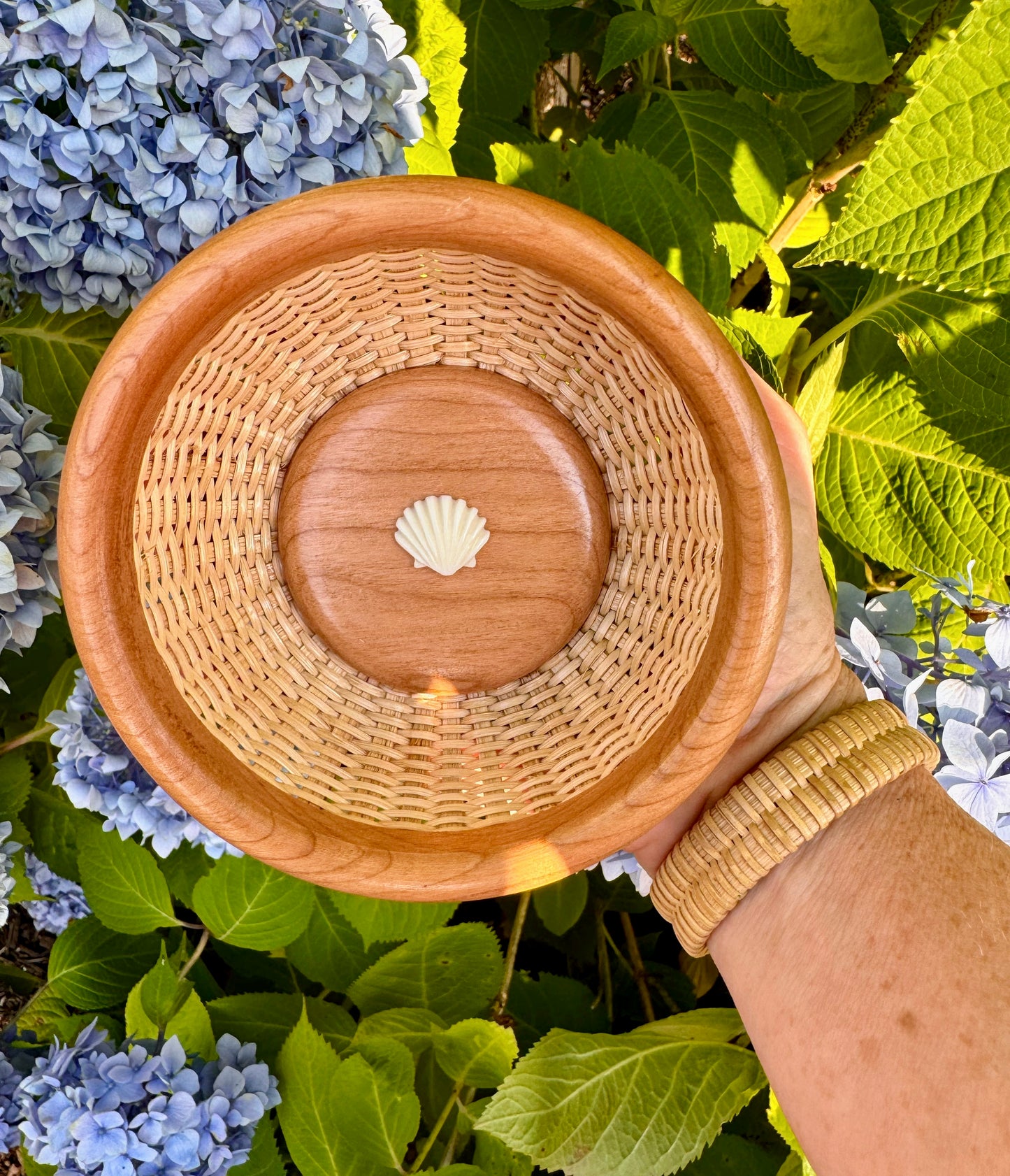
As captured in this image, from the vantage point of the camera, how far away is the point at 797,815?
17.9 inches

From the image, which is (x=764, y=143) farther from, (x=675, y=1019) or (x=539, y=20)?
(x=675, y=1019)

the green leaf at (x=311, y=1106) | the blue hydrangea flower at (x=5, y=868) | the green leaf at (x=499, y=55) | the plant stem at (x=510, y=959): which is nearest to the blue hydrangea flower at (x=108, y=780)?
the blue hydrangea flower at (x=5, y=868)

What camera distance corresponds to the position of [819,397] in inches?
22.9

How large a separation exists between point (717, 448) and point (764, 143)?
336mm

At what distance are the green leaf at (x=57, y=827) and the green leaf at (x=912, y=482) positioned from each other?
538 millimetres

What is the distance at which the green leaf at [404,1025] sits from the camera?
0.62m

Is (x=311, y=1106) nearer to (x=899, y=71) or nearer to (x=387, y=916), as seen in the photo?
(x=387, y=916)

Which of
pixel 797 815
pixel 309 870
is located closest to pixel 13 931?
pixel 309 870

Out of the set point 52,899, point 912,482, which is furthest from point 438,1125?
point 912,482

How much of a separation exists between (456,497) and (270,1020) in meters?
0.37

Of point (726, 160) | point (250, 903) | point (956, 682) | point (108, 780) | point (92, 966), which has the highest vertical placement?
point (726, 160)

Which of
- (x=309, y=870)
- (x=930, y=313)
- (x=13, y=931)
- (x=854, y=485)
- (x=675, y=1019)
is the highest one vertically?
(x=930, y=313)

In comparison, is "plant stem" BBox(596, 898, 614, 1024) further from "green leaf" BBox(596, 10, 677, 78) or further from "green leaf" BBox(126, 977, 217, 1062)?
"green leaf" BBox(596, 10, 677, 78)

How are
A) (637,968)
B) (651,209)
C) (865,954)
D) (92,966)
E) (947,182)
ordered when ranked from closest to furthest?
(947,182)
(865,954)
(651,209)
(92,966)
(637,968)
